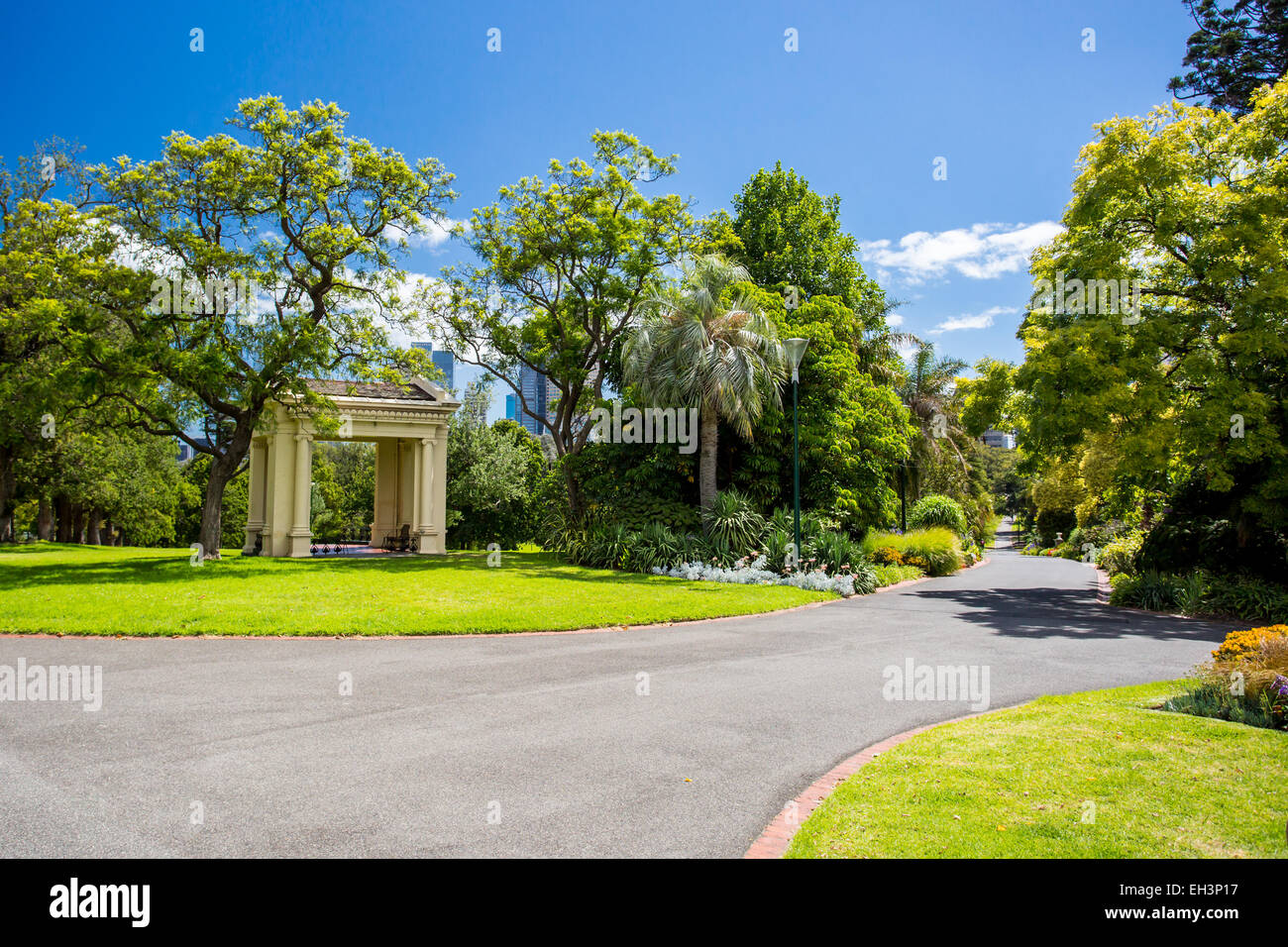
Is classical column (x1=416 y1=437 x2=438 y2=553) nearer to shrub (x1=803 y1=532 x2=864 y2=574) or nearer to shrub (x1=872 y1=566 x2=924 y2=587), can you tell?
shrub (x1=803 y1=532 x2=864 y2=574)

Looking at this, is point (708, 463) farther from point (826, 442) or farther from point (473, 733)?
point (473, 733)

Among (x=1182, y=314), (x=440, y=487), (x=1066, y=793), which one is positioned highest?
(x=1182, y=314)

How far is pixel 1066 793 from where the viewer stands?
4656 millimetres

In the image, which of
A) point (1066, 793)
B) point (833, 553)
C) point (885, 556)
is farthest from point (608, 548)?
point (1066, 793)

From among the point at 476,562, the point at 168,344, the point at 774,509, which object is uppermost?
the point at 168,344

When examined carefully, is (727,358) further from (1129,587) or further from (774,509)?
(1129,587)

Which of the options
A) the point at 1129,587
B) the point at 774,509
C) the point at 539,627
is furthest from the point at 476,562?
the point at 1129,587

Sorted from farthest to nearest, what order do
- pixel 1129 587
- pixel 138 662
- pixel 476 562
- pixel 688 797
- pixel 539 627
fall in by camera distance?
pixel 476 562 < pixel 1129 587 < pixel 539 627 < pixel 138 662 < pixel 688 797

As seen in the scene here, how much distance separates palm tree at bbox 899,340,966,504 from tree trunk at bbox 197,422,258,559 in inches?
1049

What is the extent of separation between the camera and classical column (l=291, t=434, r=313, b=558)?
24.4m

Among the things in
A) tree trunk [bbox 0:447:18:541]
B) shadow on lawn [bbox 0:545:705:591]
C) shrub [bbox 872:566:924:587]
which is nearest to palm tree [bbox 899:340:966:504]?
shrub [bbox 872:566:924:587]

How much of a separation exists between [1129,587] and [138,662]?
1788 cm

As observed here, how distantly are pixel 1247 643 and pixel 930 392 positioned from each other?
3100 centimetres
